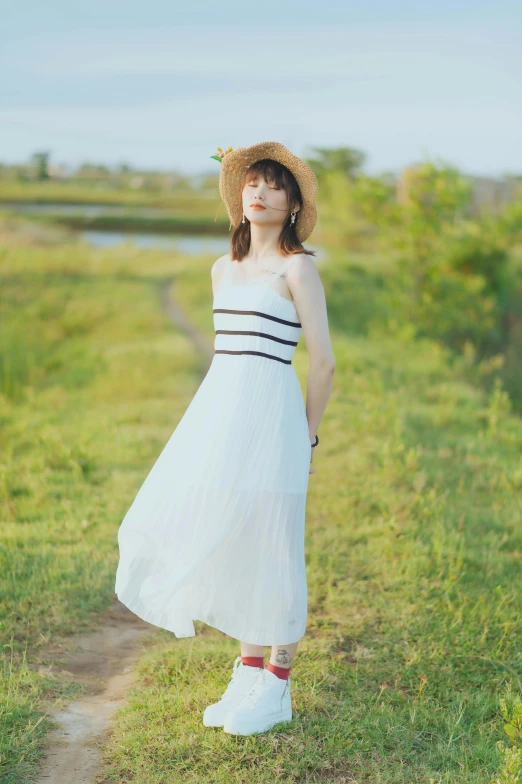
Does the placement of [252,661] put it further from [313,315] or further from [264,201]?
[264,201]

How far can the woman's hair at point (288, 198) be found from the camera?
9.30ft

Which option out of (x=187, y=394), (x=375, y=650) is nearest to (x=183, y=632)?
(x=375, y=650)

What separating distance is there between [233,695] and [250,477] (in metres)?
0.86

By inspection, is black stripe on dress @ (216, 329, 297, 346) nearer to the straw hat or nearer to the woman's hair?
the woman's hair

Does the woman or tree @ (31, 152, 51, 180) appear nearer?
the woman

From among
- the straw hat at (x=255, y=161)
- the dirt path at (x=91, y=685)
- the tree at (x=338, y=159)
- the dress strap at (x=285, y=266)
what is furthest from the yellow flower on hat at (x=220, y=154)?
the tree at (x=338, y=159)

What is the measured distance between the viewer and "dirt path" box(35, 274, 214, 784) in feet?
9.03

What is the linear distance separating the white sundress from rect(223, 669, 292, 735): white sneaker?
0.23 metres

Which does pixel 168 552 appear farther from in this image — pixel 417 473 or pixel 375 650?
pixel 417 473

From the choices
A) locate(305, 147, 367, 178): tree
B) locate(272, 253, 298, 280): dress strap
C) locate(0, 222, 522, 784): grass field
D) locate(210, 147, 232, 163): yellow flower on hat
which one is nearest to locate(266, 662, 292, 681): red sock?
locate(0, 222, 522, 784): grass field

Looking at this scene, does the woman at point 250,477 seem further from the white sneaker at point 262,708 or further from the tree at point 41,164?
the tree at point 41,164

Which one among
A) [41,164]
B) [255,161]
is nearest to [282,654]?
[255,161]

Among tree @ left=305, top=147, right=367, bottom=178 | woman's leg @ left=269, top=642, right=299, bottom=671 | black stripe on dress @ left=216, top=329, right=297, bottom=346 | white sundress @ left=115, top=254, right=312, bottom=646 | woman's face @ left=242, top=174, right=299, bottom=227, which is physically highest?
tree @ left=305, top=147, right=367, bottom=178

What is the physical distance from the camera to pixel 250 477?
269 cm
